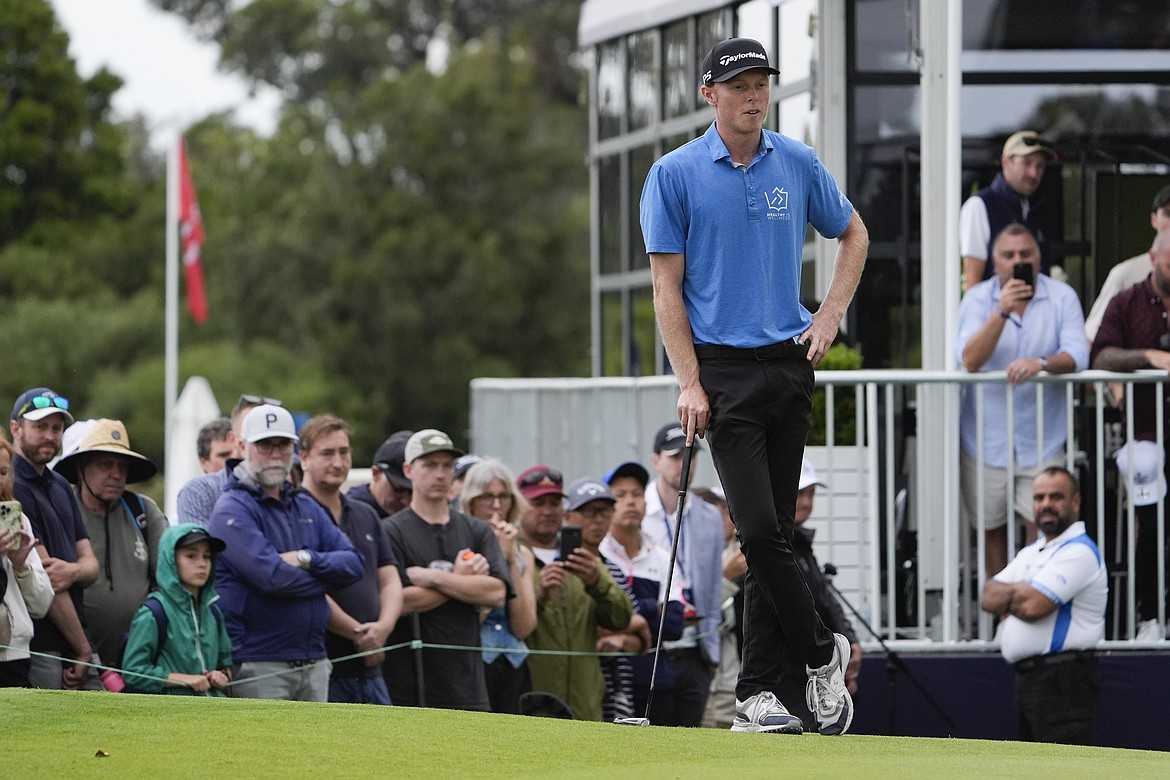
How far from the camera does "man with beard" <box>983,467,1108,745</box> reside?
10055 mm

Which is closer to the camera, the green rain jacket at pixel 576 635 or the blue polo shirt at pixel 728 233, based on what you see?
the blue polo shirt at pixel 728 233

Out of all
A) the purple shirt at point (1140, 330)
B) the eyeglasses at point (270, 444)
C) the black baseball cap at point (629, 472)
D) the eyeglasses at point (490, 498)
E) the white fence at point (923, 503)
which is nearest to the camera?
the eyeglasses at point (270, 444)

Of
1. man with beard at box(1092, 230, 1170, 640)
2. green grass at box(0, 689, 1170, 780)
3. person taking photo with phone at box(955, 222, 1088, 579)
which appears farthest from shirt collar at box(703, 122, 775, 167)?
man with beard at box(1092, 230, 1170, 640)

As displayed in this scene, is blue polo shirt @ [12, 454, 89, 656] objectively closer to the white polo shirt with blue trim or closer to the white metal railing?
the white metal railing

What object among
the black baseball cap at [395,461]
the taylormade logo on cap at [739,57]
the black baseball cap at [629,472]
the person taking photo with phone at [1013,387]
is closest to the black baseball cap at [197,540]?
the black baseball cap at [395,461]

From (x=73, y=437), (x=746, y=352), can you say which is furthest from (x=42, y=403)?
(x=746, y=352)

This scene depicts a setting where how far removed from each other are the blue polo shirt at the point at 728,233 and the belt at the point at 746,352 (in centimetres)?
2

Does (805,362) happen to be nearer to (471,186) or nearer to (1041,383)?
(1041,383)

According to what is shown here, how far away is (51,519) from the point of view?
340 inches

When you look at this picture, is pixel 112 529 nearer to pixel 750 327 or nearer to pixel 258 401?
pixel 258 401

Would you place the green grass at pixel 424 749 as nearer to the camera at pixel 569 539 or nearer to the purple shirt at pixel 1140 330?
the camera at pixel 569 539

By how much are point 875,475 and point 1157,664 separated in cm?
167

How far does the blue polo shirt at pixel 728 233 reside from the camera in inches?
270

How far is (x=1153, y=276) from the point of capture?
10719 mm
